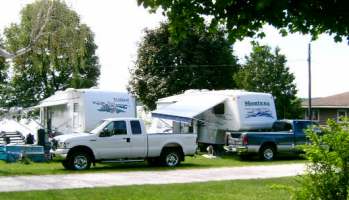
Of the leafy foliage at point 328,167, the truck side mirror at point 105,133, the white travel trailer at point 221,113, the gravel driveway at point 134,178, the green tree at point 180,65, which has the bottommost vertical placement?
the gravel driveway at point 134,178

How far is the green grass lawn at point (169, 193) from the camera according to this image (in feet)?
42.5

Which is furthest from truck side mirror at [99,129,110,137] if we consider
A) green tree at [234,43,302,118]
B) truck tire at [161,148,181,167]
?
green tree at [234,43,302,118]

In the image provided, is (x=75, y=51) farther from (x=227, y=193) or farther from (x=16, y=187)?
(x=227, y=193)

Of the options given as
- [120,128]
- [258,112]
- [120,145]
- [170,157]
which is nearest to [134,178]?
[120,145]

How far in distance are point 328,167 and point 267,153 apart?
18351 mm

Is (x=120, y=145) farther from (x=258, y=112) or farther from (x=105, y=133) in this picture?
(x=258, y=112)

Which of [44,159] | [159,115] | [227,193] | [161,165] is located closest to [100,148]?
[161,165]

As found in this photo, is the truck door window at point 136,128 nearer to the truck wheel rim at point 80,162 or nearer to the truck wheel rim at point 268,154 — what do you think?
the truck wheel rim at point 80,162

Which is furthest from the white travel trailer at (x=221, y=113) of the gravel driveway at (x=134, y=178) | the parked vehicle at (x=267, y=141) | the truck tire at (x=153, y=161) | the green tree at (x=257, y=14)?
the green tree at (x=257, y=14)

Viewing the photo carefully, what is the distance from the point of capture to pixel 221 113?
28.2 m

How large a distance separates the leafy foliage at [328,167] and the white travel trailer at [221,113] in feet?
63.6

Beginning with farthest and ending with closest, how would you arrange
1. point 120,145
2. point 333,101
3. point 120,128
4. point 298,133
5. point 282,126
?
point 333,101
point 282,126
point 298,133
point 120,128
point 120,145

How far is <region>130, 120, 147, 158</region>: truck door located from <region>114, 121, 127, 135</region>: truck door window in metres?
0.26

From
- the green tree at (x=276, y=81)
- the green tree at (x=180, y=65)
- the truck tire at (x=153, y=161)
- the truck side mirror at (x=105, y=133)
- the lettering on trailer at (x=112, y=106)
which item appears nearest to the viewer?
the truck side mirror at (x=105, y=133)
